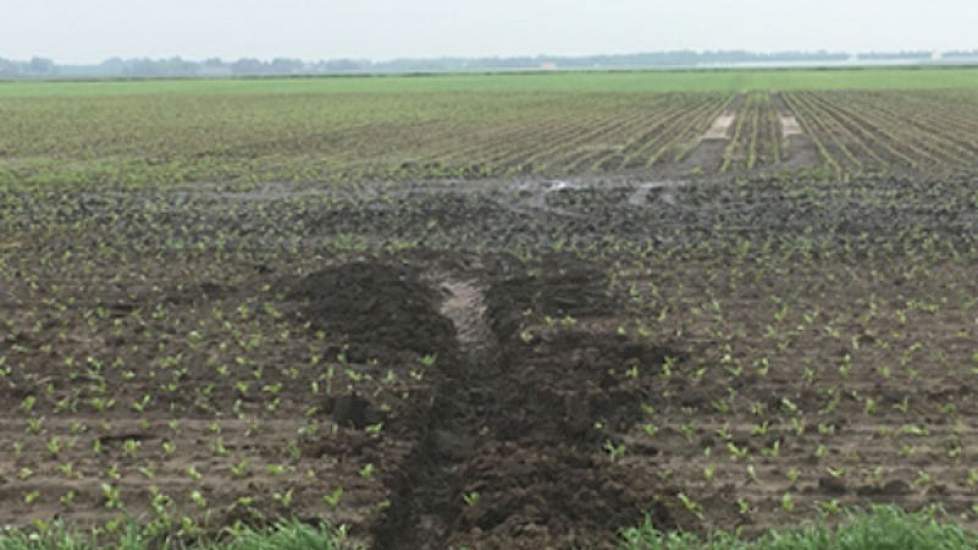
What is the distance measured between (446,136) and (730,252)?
1848 centimetres

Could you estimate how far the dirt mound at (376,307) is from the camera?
8.78 metres

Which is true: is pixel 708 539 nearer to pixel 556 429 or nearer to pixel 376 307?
pixel 556 429

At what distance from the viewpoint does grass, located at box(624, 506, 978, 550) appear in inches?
183

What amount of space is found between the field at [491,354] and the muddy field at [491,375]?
1.2 inches

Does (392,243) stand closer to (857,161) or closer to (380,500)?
(380,500)

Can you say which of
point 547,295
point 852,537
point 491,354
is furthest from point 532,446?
point 547,295

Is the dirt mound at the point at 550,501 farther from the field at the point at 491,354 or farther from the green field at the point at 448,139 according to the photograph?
the green field at the point at 448,139

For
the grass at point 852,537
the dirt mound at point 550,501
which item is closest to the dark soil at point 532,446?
the dirt mound at point 550,501

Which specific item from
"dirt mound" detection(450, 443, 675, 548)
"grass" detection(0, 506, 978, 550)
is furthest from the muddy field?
"grass" detection(0, 506, 978, 550)

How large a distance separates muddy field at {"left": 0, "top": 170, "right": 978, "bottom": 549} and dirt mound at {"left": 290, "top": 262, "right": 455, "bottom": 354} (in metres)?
0.04

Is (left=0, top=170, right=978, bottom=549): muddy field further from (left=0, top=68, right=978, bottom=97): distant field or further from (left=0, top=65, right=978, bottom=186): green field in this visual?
(left=0, top=68, right=978, bottom=97): distant field

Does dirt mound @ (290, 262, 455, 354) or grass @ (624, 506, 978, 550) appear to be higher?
grass @ (624, 506, 978, 550)

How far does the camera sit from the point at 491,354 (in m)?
8.62

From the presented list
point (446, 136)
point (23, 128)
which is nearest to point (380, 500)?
point (446, 136)
